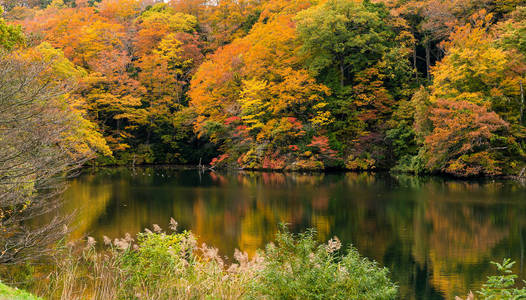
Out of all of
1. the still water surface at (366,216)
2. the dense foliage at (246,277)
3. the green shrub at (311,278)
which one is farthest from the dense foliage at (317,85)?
the green shrub at (311,278)

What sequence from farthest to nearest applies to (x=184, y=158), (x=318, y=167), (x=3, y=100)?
(x=184, y=158) < (x=318, y=167) < (x=3, y=100)

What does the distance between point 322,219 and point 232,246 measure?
4.32 metres

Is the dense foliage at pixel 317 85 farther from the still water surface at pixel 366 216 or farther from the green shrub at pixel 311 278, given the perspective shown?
→ the green shrub at pixel 311 278

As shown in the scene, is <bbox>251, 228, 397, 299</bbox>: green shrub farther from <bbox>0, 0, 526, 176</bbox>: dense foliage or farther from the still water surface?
<bbox>0, 0, 526, 176</bbox>: dense foliage

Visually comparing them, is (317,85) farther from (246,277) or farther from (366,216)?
(246,277)

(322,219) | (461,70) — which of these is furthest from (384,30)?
(322,219)

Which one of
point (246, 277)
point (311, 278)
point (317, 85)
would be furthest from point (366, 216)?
point (317, 85)

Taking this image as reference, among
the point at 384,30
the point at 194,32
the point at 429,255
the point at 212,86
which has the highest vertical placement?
the point at 194,32

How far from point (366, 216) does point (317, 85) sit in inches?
752

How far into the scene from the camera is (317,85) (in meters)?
34.2

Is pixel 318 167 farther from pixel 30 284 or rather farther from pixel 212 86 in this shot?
pixel 30 284

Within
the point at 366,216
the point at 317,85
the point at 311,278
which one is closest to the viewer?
the point at 311,278

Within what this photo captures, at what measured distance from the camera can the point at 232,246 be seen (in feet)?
41.4

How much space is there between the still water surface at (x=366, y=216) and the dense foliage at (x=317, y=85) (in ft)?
12.4
